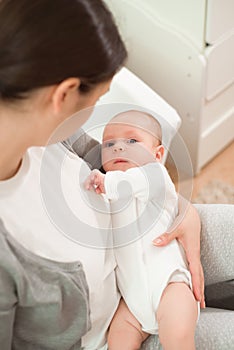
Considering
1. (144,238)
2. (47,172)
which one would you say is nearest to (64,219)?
(47,172)

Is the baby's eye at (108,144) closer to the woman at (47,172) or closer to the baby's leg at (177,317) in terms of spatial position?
the woman at (47,172)

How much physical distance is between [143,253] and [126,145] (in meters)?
0.21

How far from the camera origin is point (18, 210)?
2.78ft

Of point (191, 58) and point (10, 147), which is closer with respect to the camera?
point (10, 147)

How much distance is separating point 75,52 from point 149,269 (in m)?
0.46

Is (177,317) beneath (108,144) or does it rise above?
beneath

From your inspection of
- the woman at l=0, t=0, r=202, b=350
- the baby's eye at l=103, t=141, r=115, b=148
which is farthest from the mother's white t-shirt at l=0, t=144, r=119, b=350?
the baby's eye at l=103, t=141, r=115, b=148

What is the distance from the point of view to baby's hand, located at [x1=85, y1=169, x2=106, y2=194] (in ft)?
3.29

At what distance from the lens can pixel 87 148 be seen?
111 centimetres

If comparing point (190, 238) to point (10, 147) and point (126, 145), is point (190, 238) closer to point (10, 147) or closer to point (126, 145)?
point (126, 145)

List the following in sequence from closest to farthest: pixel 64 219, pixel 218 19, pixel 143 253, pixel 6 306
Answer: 1. pixel 6 306
2. pixel 64 219
3. pixel 143 253
4. pixel 218 19

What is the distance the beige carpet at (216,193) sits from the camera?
184 cm

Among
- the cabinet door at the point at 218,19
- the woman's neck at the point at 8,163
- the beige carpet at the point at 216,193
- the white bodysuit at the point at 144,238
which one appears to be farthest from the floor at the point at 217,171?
the woman's neck at the point at 8,163

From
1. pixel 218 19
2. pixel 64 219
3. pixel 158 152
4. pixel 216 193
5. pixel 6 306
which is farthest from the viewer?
A: pixel 216 193
